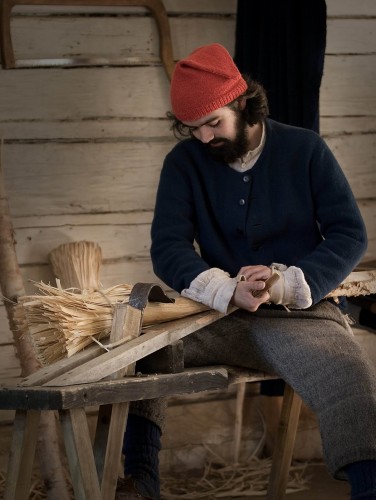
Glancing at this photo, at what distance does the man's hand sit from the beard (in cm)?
40

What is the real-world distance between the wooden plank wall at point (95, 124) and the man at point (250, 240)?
66 centimetres

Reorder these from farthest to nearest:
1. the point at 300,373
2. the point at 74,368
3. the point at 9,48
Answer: the point at 9,48
the point at 300,373
the point at 74,368

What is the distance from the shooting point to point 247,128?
2.92 m

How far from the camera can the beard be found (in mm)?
2867

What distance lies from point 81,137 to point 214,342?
3.76ft

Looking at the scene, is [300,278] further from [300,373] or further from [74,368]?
[74,368]

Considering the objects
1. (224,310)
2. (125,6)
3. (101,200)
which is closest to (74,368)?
(224,310)

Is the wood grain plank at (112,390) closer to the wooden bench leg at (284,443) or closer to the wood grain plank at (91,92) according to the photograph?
the wooden bench leg at (284,443)

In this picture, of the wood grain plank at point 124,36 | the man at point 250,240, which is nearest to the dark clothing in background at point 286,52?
the wood grain plank at point 124,36

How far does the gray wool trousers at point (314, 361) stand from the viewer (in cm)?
233

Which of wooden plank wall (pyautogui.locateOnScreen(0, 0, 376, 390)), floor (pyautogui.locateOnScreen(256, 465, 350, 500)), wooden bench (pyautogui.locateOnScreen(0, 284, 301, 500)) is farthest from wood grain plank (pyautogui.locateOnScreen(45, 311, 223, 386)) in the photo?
floor (pyautogui.locateOnScreen(256, 465, 350, 500))

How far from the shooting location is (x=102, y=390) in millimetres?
2236

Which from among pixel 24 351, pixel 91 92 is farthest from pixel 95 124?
pixel 24 351

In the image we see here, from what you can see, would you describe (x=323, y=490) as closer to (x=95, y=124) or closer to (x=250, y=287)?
(x=250, y=287)
